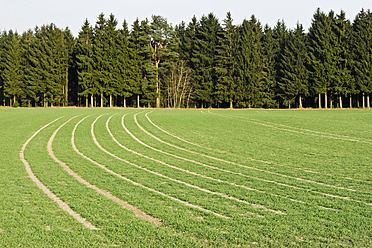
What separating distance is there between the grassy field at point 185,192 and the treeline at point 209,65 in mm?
35228

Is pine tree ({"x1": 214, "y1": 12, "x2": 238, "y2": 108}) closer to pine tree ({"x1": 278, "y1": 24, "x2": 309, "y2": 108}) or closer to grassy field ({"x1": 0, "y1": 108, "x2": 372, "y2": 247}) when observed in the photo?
pine tree ({"x1": 278, "y1": 24, "x2": 309, "y2": 108})

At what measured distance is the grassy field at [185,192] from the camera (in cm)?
543

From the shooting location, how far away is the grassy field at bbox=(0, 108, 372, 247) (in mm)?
5426

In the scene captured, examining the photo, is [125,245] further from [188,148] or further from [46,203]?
[188,148]

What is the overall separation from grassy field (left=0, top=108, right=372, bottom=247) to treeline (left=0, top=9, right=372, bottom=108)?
35.2m

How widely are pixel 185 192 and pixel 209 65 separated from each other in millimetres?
49532

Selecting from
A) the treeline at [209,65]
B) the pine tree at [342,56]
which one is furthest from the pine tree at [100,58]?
the pine tree at [342,56]

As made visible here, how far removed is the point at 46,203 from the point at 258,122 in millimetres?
21203

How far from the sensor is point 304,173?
10.5 metres

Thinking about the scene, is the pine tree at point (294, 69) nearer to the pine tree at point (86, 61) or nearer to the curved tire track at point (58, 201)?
the pine tree at point (86, 61)

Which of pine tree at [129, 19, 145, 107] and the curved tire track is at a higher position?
pine tree at [129, 19, 145, 107]

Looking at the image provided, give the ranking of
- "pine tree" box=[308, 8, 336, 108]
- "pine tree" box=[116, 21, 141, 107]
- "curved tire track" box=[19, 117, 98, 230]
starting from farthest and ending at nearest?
"pine tree" box=[116, 21, 141, 107], "pine tree" box=[308, 8, 336, 108], "curved tire track" box=[19, 117, 98, 230]

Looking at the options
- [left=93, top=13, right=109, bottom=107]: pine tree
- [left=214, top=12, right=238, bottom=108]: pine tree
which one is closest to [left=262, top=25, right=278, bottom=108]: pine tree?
[left=214, top=12, right=238, bottom=108]: pine tree

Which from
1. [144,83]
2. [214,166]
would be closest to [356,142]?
[214,166]
